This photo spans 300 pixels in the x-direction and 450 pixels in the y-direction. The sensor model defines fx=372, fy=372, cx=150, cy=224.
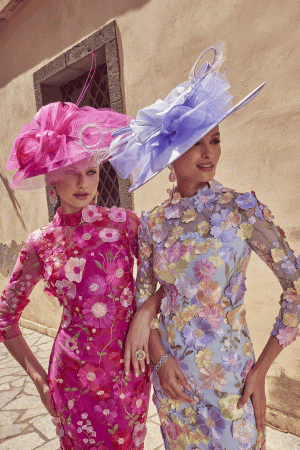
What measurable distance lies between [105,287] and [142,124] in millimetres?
715

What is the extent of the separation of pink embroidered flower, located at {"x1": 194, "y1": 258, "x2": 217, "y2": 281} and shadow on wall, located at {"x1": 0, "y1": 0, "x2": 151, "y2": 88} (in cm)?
317

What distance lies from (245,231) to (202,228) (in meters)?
0.16

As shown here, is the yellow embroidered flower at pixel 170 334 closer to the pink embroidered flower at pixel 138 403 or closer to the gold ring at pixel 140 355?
the gold ring at pixel 140 355

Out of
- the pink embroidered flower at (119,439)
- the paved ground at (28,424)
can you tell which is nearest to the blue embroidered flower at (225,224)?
the pink embroidered flower at (119,439)

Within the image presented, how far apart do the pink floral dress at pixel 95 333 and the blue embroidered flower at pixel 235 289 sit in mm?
518

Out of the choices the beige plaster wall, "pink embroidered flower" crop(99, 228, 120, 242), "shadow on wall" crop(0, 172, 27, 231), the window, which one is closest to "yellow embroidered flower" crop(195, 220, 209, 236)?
"pink embroidered flower" crop(99, 228, 120, 242)

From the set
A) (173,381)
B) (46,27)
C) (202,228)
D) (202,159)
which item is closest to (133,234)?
(202,228)

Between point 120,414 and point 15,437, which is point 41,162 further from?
point 15,437

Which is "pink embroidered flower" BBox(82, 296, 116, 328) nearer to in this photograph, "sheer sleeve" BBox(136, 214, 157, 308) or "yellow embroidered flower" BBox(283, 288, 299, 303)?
"sheer sleeve" BBox(136, 214, 157, 308)

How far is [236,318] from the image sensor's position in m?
1.31

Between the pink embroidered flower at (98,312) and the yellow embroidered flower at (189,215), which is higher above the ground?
the yellow embroidered flower at (189,215)

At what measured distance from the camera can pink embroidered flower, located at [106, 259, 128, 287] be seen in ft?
5.36

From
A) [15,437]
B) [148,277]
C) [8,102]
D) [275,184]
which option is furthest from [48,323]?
[148,277]

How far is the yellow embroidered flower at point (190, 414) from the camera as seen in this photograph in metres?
1.32
